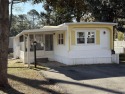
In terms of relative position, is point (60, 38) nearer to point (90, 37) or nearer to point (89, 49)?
point (90, 37)

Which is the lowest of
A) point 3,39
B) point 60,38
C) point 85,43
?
point 85,43

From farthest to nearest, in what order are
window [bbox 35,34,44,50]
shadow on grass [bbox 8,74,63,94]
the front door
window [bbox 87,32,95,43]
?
the front door
window [bbox 35,34,44,50]
window [bbox 87,32,95,43]
shadow on grass [bbox 8,74,63,94]

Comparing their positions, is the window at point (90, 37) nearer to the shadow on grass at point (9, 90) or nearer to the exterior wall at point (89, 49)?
the exterior wall at point (89, 49)

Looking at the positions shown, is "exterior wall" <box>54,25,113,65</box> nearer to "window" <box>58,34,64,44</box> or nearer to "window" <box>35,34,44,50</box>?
"window" <box>58,34,64,44</box>

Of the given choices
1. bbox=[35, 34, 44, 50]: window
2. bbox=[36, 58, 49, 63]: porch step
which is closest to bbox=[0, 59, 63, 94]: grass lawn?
bbox=[36, 58, 49, 63]: porch step

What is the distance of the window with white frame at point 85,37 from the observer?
66.0 feet

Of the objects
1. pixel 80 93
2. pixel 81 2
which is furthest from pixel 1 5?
pixel 80 93

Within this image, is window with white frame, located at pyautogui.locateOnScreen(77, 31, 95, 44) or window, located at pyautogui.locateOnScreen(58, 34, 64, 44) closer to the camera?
window with white frame, located at pyautogui.locateOnScreen(77, 31, 95, 44)

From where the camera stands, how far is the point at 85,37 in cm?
2019

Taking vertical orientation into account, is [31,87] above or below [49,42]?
below

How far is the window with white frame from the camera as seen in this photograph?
20109 mm

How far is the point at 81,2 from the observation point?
13141mm

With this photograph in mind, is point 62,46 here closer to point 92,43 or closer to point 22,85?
point 92,43

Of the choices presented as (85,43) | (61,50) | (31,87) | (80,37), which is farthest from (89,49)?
(31,87)
